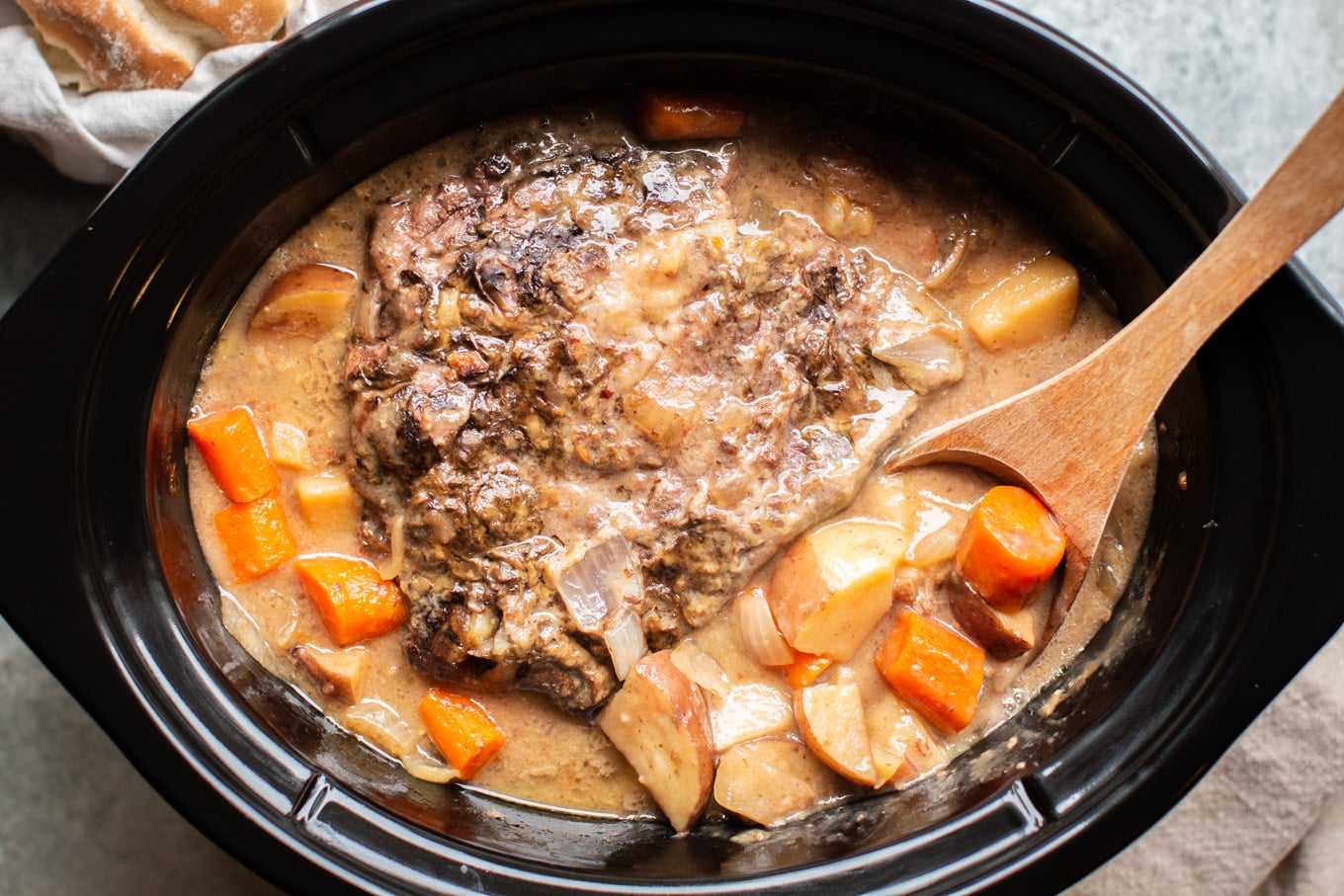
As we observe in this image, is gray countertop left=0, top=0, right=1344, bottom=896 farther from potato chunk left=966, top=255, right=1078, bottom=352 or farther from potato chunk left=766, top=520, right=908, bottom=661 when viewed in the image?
potato chunk left=766, top=520, right=908, bottom=661

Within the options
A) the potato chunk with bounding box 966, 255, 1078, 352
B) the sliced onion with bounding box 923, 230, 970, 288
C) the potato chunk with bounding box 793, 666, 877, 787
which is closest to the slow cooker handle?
the potato chunk with bounding box 793, 666, 877, 787

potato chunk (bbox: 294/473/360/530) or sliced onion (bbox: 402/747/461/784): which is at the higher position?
potato chunk (bbox: 294/473/360/530)

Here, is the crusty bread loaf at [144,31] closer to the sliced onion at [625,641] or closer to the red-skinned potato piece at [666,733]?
the sliced onion at [625,641]

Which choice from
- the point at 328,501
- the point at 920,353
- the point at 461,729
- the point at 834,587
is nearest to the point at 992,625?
the point at 834,587

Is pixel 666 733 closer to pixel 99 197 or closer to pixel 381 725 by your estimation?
pixel 381 725

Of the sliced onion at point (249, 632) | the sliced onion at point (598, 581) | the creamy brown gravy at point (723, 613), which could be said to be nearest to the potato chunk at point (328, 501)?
the creamy brown gravy at point (723, 613)

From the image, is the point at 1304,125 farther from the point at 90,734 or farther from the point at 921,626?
the point at 90,734
